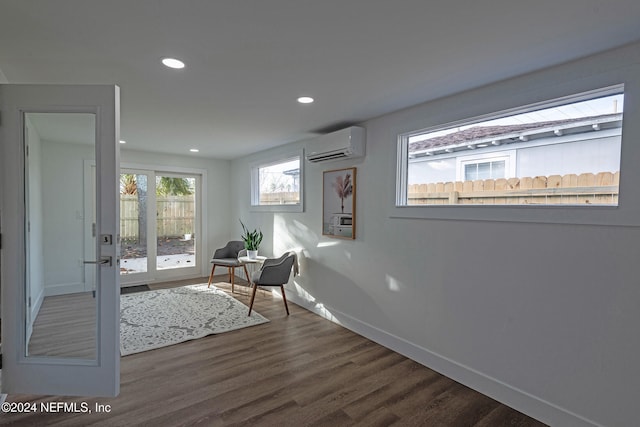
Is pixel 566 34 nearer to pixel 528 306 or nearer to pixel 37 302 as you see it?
pixel 528 306

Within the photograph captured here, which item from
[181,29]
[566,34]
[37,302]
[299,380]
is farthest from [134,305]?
[566,34]

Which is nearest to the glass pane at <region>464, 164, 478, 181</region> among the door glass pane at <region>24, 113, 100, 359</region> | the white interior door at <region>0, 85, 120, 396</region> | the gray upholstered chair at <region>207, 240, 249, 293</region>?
the white interior door at <region>0, 85, 120, 396</region>

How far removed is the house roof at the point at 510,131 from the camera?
77.1 inches

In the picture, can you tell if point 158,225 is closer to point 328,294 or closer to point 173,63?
point 328,294

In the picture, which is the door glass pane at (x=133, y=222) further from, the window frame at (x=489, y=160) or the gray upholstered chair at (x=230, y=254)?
the window frame at (x=489, y=160)

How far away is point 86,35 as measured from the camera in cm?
172

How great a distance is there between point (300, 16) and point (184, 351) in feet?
9.43

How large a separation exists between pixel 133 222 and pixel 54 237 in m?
3.17

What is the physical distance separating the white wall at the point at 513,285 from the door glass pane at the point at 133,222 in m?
3.82

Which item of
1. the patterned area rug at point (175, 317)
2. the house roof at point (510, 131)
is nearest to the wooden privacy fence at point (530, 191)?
the house roof at point (510, 131)

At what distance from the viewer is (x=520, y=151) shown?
2.29m

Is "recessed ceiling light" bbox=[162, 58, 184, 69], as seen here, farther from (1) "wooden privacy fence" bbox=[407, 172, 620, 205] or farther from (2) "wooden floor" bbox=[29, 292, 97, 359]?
(1) "wooden privacy fence" bbox=[407, 172, 620, 205]

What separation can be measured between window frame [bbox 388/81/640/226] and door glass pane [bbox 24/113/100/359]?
2.46 metres

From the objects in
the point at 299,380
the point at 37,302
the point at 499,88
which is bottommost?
the point at 299,380
